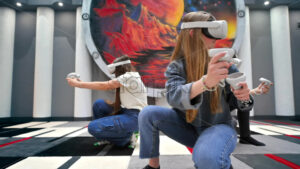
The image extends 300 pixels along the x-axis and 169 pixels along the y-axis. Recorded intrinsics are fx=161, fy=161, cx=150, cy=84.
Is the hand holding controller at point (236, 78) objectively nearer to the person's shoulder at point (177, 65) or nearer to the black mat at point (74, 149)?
the person's shoulder at point (177, 65)

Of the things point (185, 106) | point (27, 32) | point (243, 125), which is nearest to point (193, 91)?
point (185, 106)

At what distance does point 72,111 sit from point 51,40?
1416mm

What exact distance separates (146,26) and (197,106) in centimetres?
267

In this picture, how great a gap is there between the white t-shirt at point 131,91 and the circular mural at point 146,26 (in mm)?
1616

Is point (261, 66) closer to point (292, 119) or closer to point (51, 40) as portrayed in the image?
point (292, 119)

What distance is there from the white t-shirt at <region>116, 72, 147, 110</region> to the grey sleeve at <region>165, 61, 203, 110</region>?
2.14ft

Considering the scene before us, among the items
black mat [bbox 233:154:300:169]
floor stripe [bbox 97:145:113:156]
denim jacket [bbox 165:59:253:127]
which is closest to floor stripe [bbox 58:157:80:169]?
floor stripe [bbox 97:145:113:156]

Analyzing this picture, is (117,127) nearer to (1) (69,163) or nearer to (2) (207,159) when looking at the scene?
(1) (69,163)

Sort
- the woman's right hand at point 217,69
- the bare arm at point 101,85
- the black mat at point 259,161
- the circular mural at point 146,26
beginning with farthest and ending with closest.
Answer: the circular mural at point 146,26
the bare arm at point 101,85
the black mat at point 259,161
the woman's right hand at point 217,69

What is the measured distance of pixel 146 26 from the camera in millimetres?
2949

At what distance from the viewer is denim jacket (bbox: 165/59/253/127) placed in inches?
21.1

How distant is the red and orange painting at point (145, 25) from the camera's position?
2.93 meters

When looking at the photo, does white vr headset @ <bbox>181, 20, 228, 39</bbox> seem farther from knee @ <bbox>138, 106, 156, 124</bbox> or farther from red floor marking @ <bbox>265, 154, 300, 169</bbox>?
red floor marking @ <bbox>265, 154, 300, 169</bbox>

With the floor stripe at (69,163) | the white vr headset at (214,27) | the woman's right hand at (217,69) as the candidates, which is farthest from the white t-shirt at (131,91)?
the woman's right hand at (217,69)
